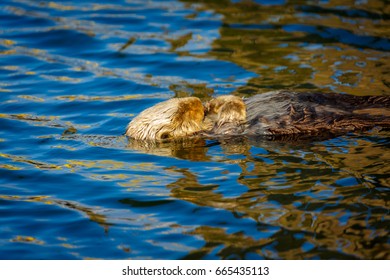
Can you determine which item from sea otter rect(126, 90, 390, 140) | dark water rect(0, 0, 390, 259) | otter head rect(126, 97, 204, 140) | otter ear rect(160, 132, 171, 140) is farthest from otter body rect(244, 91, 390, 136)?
otter ear rect(160, 132, 171, 140)

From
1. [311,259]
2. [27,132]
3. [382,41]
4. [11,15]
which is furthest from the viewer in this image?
[11,15]

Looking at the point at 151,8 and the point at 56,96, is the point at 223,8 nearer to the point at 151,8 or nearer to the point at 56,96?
the point at 151,8

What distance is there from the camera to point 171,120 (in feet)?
21.9

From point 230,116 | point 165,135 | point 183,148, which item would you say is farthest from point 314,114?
point 165,135

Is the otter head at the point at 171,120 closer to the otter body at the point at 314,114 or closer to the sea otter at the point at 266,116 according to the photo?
the sea otter at the point at 266,116

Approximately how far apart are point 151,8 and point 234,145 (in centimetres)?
611

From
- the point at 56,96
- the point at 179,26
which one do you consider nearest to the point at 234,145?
the point at 56,96

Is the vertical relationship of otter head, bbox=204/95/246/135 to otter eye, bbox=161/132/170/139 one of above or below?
above

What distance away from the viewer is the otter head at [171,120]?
21.9 ft

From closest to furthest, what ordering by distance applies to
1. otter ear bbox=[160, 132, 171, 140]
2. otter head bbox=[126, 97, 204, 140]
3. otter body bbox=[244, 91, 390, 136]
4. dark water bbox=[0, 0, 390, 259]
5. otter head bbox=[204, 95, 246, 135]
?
dark water bbox=[0, 0, 390, 259]
otter body bbox=[244, 91, 390, 136]
otter head bbox=[204, 95, 246, 135]
otter head bbox=[126, 97, 204, 140]
otter ear bbox=[160, 132, 171, 140]

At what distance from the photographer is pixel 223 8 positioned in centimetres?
1172

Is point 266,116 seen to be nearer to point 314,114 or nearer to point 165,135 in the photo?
point 314,114

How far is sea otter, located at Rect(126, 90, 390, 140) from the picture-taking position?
20.4 feet

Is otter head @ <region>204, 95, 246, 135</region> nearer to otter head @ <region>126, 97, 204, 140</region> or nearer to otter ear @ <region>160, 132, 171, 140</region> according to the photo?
otter head @ <region>126, 97, 204, 140</region>
